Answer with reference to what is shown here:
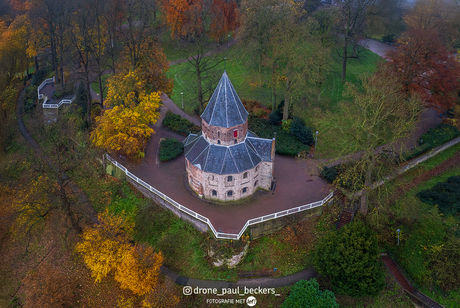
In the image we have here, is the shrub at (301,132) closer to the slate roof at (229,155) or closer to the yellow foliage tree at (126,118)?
the slate roof at (229,155)

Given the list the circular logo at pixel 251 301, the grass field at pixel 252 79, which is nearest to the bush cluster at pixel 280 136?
the grass field at pixel 252 79

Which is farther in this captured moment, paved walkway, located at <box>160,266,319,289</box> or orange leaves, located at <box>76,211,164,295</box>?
paved walkway, located at <box>160,266,319,289</box>

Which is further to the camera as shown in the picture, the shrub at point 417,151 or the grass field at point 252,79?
the grass field at point 252,79

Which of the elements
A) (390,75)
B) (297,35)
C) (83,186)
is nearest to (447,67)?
(390,75)

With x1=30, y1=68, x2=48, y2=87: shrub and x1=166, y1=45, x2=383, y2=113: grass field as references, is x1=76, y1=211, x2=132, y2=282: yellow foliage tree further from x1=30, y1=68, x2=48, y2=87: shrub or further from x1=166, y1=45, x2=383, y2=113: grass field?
x1=30, y1=68, x2=48, y2=87: shrub

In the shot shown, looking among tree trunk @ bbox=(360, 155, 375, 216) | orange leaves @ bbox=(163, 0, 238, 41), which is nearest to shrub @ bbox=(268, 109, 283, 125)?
tree trunk @ bbox=(360, 155, 375, 216)
